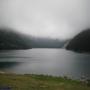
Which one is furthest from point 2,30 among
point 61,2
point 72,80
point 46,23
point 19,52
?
point 72,80

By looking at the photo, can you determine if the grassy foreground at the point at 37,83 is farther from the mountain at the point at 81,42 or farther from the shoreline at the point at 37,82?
the mountain at the point at 81,42

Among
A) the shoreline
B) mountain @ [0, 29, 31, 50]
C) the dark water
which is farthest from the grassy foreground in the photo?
mountain @ [0, 29, 31, 50]

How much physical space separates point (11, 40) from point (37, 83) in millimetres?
2713

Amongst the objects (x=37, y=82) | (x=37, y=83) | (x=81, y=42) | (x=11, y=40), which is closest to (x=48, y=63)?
(x=37, y=82)

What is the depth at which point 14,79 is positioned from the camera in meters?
8.02

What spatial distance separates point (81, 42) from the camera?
9.60m

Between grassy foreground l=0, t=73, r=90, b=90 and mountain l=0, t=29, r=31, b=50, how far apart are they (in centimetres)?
135

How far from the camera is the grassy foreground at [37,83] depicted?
713 cm

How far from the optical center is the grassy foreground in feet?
23.4

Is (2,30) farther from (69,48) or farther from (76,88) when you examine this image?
(76,88)

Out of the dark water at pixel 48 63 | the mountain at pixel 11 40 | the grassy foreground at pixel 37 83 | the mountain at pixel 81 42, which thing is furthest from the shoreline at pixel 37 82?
the mountain at pixel 81 42

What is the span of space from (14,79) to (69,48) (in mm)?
2910

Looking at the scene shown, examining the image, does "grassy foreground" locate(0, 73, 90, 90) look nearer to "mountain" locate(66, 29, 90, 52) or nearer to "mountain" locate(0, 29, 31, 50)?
"mountain" locate(0, 29, 31, 50)

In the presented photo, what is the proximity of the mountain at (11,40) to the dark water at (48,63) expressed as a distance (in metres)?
0.26
